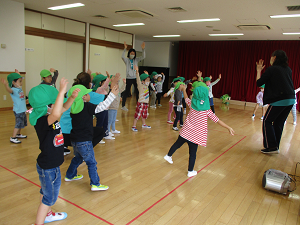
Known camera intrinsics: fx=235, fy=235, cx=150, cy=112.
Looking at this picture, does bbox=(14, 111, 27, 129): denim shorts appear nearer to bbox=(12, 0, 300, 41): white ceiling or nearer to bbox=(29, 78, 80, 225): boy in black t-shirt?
bbox=(29, 78, 80, 225): boy in black t-shirt

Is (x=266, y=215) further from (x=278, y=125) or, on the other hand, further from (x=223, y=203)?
(x=278, y=125)

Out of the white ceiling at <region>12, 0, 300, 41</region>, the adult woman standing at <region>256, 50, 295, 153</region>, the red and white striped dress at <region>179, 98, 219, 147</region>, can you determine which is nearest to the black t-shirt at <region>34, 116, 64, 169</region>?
the red and white striped dress at <region>179, 98, 219, 147</region>

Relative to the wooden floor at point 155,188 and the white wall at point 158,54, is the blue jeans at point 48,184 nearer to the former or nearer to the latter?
the wooden floor at point 155,188

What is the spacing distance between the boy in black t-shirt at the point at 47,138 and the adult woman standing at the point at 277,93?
3.36 m

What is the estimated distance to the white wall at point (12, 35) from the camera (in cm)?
633

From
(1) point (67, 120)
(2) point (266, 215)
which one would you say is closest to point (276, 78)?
(2) point (266, 215)

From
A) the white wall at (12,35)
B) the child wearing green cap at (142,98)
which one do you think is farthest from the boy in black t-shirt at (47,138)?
the white wall at (12,35)

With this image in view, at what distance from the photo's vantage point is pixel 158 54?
13375 mm

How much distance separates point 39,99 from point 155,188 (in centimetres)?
167

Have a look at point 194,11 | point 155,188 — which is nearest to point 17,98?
point 155,188

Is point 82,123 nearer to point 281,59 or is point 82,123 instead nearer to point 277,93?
point 277,93

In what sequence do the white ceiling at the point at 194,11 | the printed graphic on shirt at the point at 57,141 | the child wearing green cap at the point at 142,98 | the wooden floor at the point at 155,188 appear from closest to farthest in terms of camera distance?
the printed graphic on shirt at the point at 57,141 → the wooden floor at the point at 155,188 → the child wearing green cap at the point at 142,98 → the white ceiling at the point at 194,11

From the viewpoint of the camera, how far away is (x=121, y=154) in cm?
376

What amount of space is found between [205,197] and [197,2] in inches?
175
